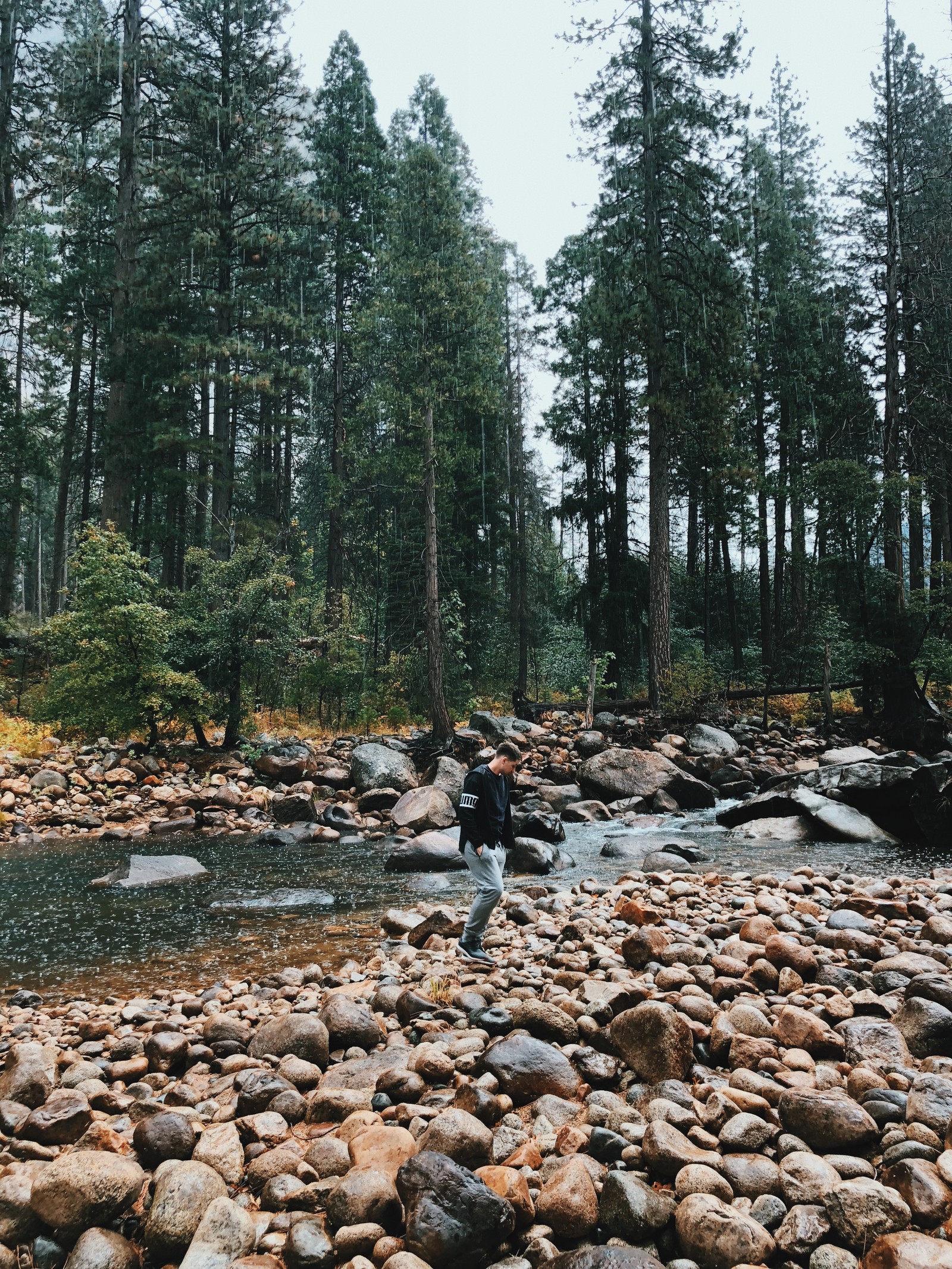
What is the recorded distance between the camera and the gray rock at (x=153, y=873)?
788 cm

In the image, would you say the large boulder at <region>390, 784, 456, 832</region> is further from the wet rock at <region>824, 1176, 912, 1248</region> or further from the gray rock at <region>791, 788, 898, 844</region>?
the wet rock at <region>824, 1176, 912, 1248</region>

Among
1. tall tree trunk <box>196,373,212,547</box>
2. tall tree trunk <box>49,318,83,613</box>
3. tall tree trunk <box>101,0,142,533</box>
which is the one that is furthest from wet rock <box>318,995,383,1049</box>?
tall tree trunk <box>49,318,83,613</box>

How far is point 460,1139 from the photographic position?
2.81 m

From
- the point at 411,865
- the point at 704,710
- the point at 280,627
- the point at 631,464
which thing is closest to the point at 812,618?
the point at 704,710

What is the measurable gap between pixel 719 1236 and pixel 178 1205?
181cm

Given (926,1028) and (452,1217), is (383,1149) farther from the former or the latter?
(926,1028)

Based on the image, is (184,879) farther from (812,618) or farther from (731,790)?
(812,618)

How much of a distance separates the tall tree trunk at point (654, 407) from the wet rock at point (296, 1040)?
1450 centimetres

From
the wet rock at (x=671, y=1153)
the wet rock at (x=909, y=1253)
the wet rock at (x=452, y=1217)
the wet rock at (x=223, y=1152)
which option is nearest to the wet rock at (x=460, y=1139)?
the wet rock at (x=452, y=1217)

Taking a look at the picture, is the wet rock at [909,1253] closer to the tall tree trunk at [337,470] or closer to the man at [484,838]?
the man at [484,838]

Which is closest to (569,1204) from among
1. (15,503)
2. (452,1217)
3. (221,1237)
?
(452,1217)

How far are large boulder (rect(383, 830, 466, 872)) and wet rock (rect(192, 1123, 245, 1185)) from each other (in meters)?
5.90

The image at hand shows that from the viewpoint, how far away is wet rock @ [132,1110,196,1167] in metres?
2.94

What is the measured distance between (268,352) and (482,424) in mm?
8453
